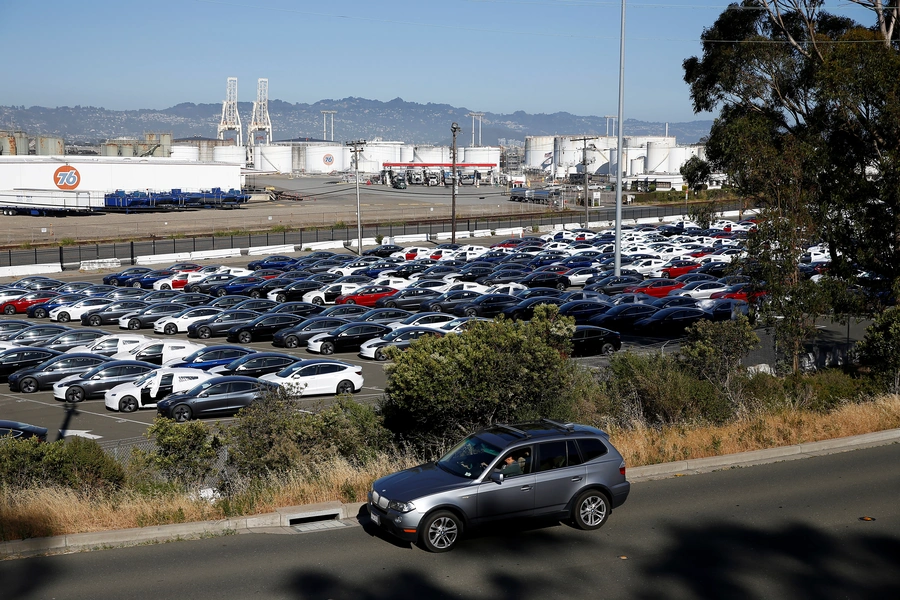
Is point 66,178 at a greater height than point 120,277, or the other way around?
point 66,178

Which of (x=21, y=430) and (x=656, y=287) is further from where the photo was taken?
(x=656, y=287)

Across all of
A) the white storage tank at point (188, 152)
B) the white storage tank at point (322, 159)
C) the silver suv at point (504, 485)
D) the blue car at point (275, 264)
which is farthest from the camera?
the white storage tank at point (322, 159)

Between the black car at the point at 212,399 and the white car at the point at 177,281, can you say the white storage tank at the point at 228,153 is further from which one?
the black car at the point at 212,399

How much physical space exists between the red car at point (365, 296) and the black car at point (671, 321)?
12973mm

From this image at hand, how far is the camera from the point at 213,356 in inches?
1040

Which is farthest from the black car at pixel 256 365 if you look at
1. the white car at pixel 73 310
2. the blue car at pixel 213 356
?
the white car at pixel 73 310

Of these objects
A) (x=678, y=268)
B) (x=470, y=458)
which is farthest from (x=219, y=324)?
(x=470, y=458)

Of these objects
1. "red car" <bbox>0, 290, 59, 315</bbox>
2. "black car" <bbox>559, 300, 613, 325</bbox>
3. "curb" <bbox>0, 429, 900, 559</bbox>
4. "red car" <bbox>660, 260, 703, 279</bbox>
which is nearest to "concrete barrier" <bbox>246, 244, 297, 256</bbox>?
"red car" <bbox>0, 290, 59, 315</bbox>

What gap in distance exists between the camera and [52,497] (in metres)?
10.8

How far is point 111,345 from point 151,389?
22.6 feet

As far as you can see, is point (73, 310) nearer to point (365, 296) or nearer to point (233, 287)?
point (233, 287)

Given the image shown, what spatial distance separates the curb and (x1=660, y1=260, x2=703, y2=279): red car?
32.4m

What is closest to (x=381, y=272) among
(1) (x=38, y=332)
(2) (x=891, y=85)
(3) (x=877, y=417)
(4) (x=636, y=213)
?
(1) (x=38, y=332)

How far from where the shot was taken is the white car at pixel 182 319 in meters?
33.4
